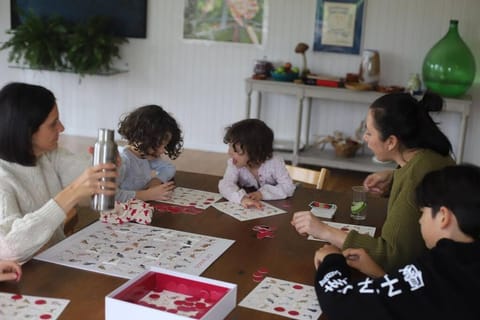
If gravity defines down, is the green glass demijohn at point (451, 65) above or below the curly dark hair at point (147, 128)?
above

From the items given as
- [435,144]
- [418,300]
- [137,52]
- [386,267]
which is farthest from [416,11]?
[418,300]

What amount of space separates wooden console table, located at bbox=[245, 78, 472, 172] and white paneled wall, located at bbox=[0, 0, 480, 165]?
304 mm

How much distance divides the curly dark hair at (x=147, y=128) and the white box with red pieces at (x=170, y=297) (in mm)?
1118

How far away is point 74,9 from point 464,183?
17.0 feet

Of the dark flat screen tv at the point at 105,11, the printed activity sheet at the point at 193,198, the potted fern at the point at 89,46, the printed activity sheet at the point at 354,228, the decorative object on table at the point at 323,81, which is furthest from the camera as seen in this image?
the dark flat screen tv at the point at 105,11

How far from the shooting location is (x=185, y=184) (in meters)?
2.64

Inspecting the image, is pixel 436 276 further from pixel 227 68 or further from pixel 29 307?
pixel 227 68

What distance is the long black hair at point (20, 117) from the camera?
6.03 ft

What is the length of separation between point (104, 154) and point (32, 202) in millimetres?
377

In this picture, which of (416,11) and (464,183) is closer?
(464,183)

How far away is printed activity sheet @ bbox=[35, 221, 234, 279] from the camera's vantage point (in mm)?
1719

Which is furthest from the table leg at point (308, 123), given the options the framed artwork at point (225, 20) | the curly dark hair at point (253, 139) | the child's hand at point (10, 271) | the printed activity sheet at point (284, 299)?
the child's hand at point (10, 271)

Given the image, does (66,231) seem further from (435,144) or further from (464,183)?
(464,183)

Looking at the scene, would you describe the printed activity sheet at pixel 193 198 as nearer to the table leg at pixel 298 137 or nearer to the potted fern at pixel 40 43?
the table leg at pixel 298 137
